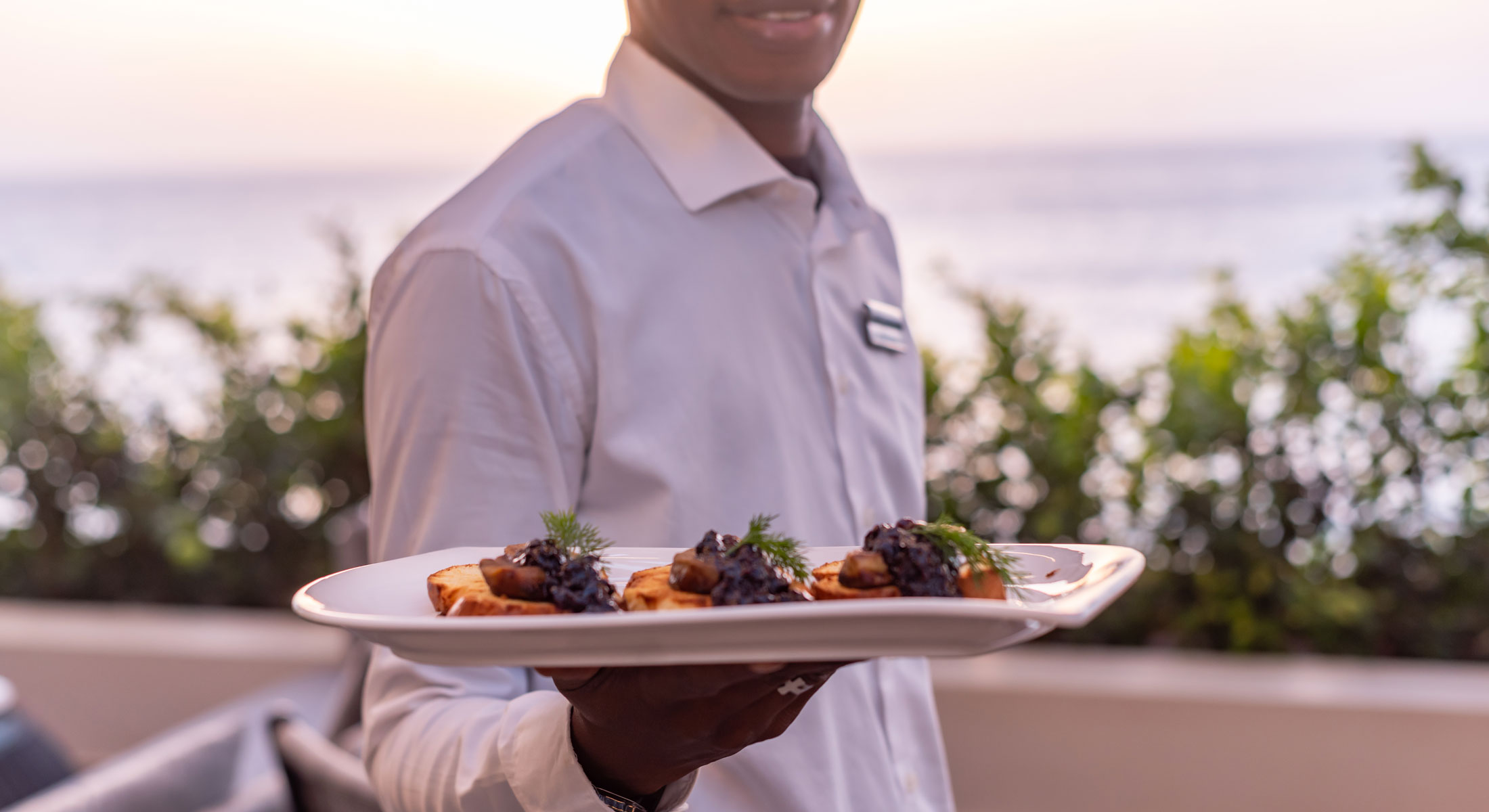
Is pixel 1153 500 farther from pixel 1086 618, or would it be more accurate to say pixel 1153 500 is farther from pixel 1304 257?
pixel 1304 257

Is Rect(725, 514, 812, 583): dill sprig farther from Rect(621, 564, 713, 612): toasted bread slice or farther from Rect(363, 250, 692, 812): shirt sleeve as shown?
Rect(363, 250, 692, 812): shirt sleeve

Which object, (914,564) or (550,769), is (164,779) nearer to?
Result: (550,769)

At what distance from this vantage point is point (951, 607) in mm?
474

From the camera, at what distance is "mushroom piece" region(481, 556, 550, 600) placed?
63cm

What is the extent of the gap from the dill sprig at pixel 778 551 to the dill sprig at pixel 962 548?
85mm

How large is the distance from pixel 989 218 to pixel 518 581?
113 feet

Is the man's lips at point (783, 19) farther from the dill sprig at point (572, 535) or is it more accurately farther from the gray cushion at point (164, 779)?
the gray cushion at point (164, 779)

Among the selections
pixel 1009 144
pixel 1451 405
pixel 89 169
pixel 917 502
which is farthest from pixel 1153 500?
pixel 89 169

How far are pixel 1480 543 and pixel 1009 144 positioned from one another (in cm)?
3661

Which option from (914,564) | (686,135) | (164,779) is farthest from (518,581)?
(164,779)

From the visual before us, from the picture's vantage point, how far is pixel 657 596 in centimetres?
62

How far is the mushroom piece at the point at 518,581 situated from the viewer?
625 mm

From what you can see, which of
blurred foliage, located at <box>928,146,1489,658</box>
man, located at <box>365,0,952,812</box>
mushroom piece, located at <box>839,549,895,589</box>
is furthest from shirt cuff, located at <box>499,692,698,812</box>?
blurred foliage, located at <box>928,146,1489,658</box>

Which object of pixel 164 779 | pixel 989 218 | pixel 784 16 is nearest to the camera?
pixel 784 16
